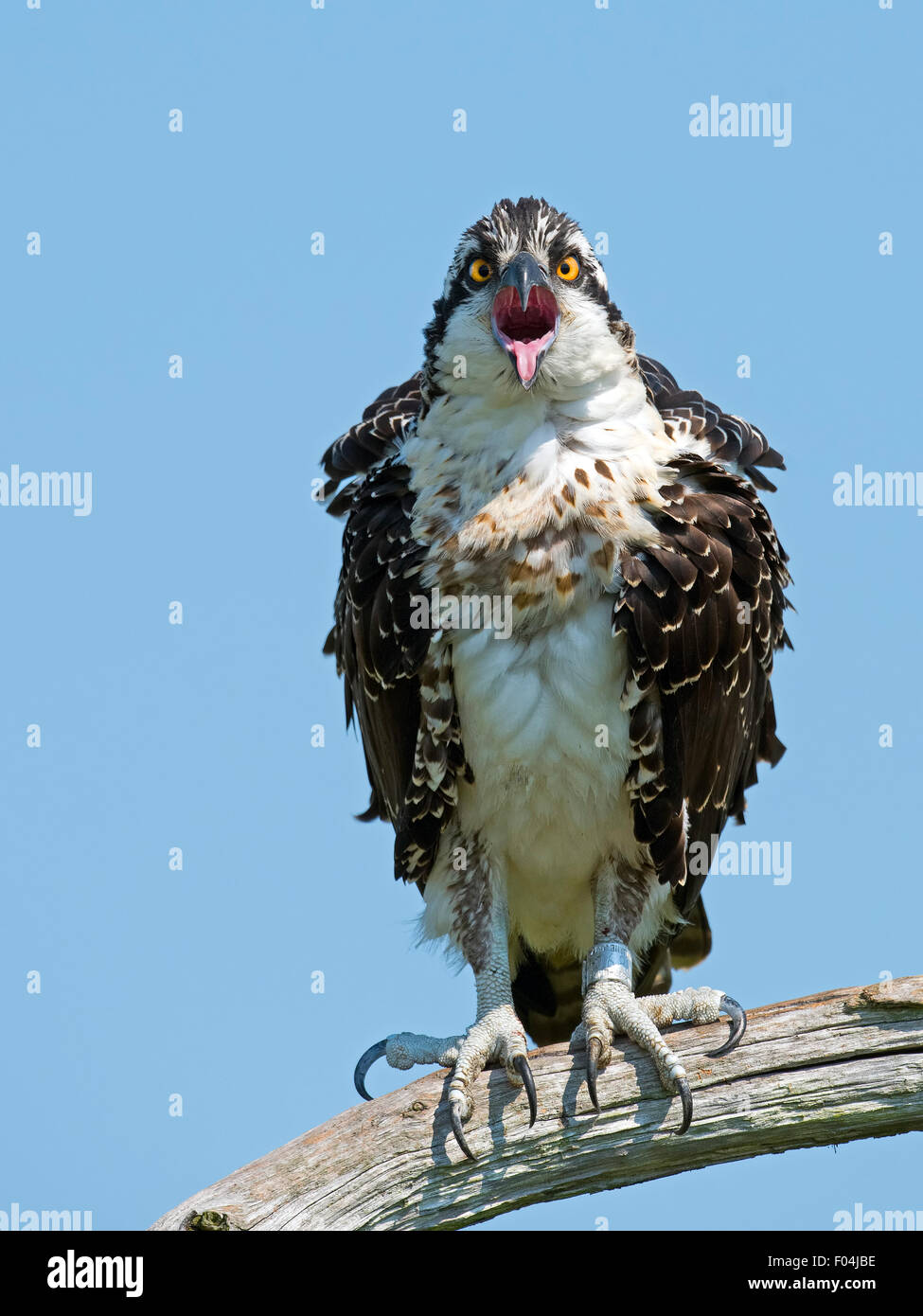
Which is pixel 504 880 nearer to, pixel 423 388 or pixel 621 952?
pixel 621 952

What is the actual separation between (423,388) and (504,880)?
2.51 meters

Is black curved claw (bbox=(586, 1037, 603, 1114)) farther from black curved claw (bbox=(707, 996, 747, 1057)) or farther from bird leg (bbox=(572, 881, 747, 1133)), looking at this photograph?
black curved claw (bbox=(707, 996, 747, 1057))

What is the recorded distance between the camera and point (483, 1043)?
7484 millimetres

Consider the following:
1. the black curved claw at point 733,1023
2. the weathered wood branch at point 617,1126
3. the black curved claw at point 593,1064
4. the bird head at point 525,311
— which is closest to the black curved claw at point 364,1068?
the weathered wood branch at point 617,1126

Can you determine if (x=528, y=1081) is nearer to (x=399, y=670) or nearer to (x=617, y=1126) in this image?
(x=617, y=1126)

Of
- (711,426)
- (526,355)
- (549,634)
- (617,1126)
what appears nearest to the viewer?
(617,1126)

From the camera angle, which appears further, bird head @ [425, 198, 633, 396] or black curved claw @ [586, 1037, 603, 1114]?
bird head @ [425, 198, 633, 396]

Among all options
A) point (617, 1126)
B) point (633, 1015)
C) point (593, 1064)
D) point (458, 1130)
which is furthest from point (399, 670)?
point (617, 1126)

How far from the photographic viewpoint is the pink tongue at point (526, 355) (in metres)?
7.33

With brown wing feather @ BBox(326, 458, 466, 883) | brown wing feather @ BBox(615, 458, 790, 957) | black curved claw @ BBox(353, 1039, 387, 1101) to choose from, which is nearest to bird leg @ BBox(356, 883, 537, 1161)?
black curved claw @ BBox(353, 1039, 387, 1101)

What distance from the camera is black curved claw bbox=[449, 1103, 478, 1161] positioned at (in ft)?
23.2

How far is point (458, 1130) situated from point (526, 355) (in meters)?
3.51
